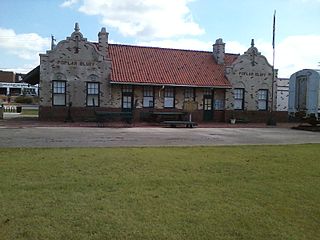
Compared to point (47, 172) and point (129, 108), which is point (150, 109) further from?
point (47, 172)

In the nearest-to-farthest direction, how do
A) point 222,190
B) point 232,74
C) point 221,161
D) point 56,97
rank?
point 222,190
point 221,161
point 56,97
point 232,74

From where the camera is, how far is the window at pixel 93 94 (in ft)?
96.9

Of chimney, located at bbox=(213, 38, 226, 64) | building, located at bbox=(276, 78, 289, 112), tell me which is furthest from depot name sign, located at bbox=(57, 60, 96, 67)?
building, located at bbox=(276, 78, 289, 112)

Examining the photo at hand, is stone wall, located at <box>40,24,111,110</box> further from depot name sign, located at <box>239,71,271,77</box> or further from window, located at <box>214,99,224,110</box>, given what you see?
depot name sign, located at <box>239,71,271,77</box>

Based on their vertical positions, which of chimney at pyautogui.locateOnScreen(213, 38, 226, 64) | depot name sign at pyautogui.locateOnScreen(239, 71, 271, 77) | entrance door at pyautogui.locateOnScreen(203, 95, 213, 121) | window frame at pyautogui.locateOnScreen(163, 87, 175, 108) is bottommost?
entrance door at pyautogui.locateOnScreen(203, 95, 213, 121)

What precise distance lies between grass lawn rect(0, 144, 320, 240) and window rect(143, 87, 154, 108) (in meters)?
20.2

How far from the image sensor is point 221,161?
10.2 meters

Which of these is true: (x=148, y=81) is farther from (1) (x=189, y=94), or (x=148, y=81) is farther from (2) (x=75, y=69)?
(2) (x=75, y=69)

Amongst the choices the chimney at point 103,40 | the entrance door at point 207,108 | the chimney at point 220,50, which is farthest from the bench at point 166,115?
the chimney at point 220,50

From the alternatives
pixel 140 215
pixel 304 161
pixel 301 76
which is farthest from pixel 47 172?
pixel 301 76

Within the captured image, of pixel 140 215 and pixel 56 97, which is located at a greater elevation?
pixel 56 97

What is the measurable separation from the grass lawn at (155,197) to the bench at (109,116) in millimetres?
15616

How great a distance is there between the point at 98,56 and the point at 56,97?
4241mm

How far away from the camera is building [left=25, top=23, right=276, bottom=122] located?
29.1 m
